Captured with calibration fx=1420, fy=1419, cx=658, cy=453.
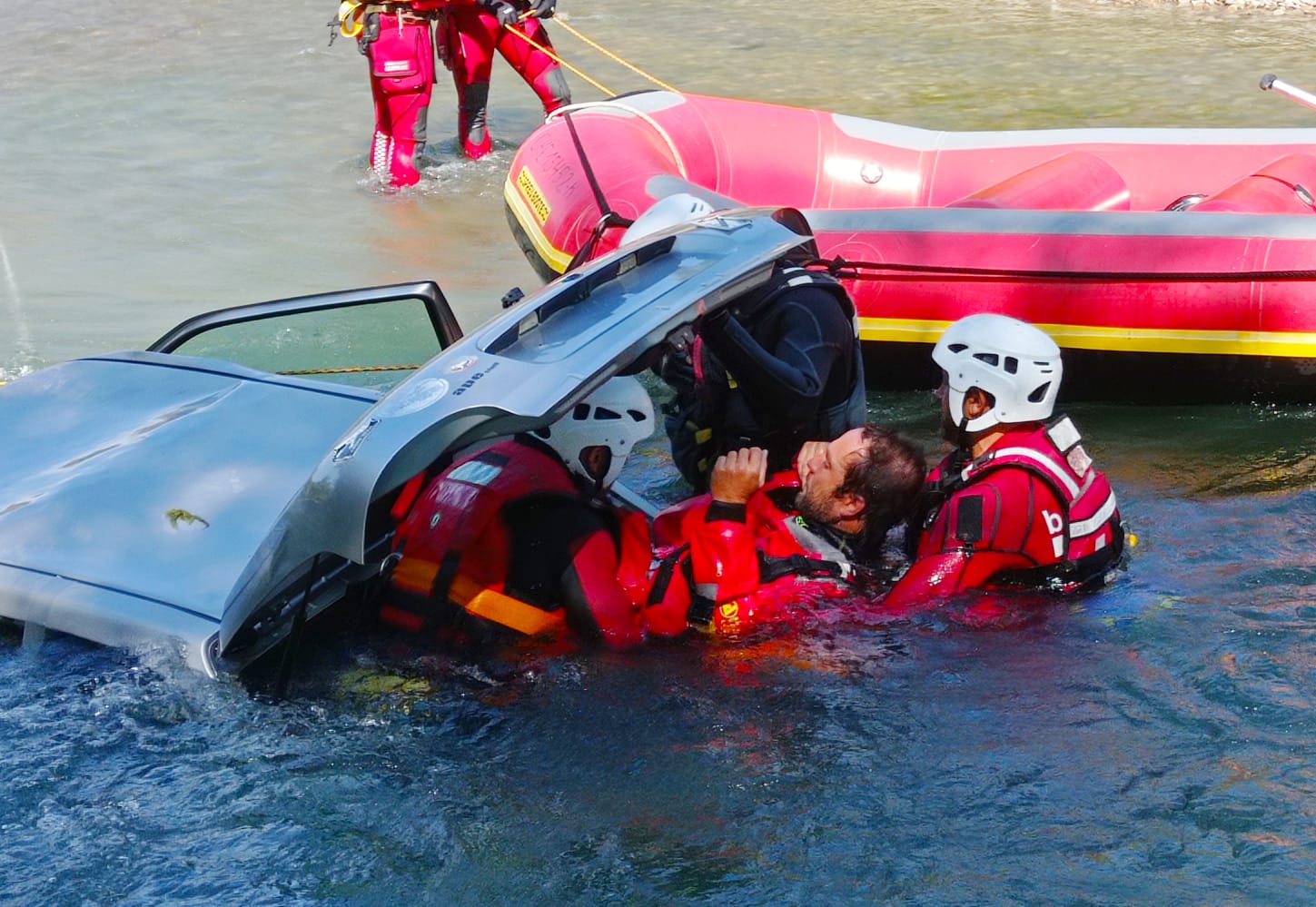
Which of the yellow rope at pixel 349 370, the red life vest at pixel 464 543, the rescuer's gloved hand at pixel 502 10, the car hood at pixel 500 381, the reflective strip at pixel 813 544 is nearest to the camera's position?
the car hood at pixel 500 381

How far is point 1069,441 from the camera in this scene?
4027mm

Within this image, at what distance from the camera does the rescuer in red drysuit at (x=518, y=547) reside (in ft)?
11.6

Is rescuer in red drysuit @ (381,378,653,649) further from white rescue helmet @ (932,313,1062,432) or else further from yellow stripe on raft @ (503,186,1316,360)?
yellow stripe on raft @ (503,186,1316,360)

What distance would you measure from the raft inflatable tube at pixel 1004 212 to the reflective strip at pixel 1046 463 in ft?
3.96

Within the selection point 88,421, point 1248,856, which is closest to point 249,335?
point 88,421

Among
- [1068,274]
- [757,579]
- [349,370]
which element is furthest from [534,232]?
[757,579]

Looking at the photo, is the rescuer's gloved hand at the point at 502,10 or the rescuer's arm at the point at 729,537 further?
the rescuer's gloved hand at the point at 502,10

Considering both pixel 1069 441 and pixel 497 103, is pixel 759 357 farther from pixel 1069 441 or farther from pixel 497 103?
pixel 497 103

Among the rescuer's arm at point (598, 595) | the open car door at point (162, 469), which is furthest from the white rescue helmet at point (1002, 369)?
the open car door at point (162, 469)

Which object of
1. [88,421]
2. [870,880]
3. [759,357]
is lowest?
[870,880]

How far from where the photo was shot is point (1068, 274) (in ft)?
20.4

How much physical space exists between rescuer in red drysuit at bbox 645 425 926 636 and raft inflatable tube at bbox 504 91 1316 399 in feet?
3.77

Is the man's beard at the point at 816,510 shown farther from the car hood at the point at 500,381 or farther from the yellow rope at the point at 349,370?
the yellow rope at the point at 349,370

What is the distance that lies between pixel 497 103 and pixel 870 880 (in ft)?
34.5
